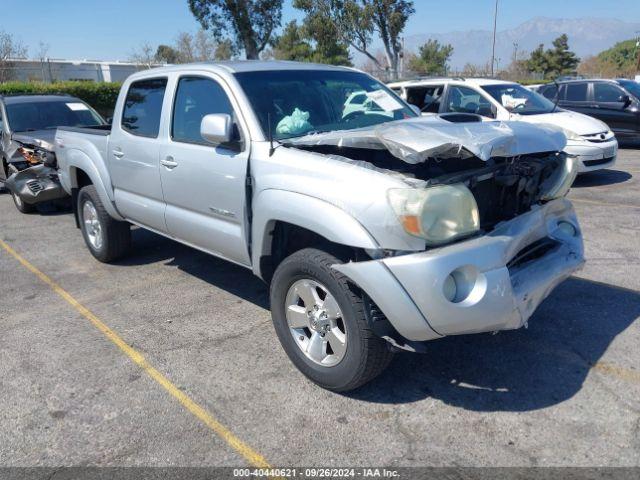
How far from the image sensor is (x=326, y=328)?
3.24m

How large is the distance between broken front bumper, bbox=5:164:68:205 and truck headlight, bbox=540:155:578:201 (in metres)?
6.44

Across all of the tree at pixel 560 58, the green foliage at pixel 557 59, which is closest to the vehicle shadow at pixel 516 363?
the green foliage at pixel 557 59

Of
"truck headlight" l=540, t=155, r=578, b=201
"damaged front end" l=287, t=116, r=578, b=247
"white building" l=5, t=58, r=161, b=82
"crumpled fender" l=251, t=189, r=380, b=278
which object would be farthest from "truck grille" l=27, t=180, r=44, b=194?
"white building" l=5, t=58, r=161, b=82

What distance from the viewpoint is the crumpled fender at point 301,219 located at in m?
2.89

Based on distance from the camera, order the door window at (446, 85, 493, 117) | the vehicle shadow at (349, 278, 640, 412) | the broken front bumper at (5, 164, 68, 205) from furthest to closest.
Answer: the door window at (446, 85, 493, 117) → the broken front bumper at (5, 164, 68, 205) → the vehicle shadow at (349, 278, 640, 412)

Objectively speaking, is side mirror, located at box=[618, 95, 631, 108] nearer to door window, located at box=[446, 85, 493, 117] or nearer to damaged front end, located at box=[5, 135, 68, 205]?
door window, located at box=[446, 85, 493, 117]

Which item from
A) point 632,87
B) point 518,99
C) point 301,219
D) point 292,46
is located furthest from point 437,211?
point 292,46

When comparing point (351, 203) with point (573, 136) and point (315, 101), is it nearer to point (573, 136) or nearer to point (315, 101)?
point (315, 101)

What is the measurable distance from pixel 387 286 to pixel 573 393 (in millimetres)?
1349

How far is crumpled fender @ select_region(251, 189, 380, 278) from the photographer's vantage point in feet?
9.48

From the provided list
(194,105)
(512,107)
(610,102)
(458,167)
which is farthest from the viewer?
(610,102)

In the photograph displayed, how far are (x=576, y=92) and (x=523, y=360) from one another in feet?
37.2

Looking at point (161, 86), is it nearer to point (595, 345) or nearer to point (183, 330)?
point (183, 330)

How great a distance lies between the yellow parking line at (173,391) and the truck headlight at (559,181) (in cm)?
240
